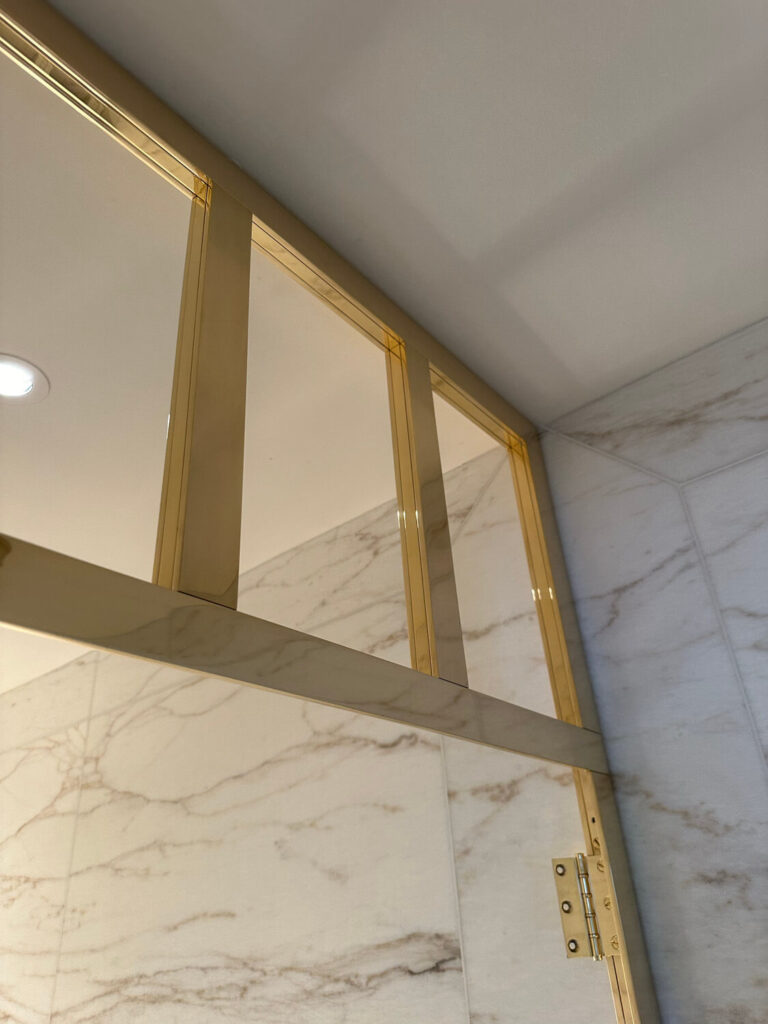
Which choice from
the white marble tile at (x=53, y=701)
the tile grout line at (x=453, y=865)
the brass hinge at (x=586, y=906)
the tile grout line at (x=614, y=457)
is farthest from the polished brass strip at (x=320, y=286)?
the white marble tile at (x=53, y=701)

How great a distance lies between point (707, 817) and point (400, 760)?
45 centimetres

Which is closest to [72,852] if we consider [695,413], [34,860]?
[34,860]

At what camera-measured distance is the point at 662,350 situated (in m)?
1.10

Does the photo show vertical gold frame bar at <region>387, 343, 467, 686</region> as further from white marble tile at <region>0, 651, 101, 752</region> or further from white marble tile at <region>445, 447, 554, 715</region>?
white marble tile at <region>0, 651, 101, 752</region>

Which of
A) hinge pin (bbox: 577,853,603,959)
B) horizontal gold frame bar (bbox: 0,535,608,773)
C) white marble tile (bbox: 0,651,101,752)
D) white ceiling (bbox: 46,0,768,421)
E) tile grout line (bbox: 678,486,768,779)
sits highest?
white ceiling (bbox: 46,0,768,421)

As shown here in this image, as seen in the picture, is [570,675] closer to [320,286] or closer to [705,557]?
[705,557]

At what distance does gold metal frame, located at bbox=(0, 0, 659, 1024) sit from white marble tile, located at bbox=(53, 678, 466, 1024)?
28 cm

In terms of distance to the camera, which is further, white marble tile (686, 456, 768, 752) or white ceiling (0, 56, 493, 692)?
white marble tile (686, 456, 768, 752)

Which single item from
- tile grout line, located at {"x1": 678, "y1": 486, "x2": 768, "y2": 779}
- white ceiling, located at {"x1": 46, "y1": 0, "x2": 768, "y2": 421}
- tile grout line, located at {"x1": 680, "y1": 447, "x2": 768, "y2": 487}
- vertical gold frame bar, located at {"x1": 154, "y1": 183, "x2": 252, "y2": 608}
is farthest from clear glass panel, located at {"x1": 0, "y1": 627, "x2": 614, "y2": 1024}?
white ceiling, located at {"x1": 46, "y1": 0, "x2": 768, "y2": 421}

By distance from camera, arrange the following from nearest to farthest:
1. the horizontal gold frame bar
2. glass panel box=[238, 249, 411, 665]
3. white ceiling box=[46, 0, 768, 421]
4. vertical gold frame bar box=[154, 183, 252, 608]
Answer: the horizontal gold frame bar, vertical gold frame bar box=[154, 183, 252, 608], white ceiling box=[46, 0, 768, 421], glass panel box=[238, 249, 411, 665]

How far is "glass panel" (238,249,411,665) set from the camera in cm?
93

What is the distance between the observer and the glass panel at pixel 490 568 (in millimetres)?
1037

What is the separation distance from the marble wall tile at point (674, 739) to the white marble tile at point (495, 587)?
0.26 feet

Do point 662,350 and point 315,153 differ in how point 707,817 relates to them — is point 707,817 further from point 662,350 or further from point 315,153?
point 315,153
